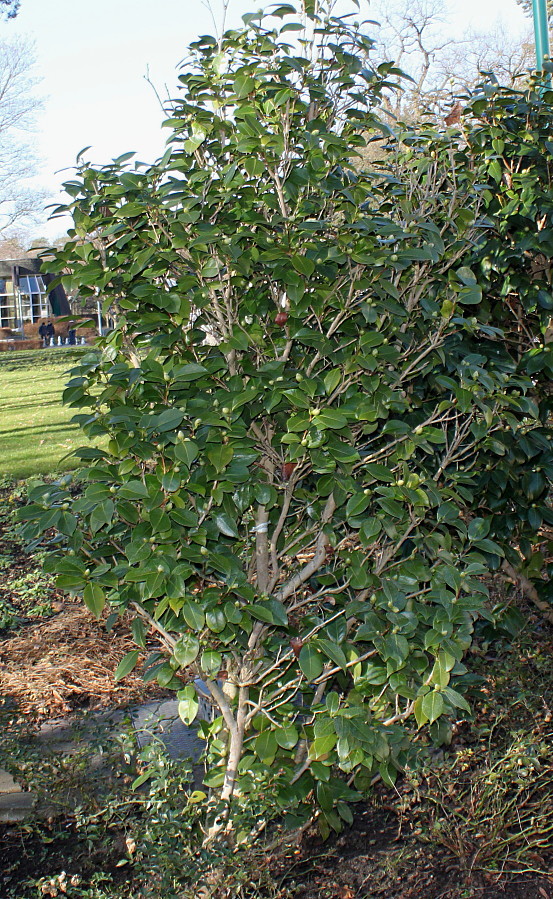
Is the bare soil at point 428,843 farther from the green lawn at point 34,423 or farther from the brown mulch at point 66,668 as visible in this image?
the green lawn at point 34,423

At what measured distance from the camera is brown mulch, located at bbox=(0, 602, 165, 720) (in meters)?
3.58

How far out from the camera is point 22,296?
2919 cm

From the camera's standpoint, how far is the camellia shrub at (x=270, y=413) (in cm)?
206

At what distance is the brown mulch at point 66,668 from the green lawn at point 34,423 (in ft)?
3.15

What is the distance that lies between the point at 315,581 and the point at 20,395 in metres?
12.4

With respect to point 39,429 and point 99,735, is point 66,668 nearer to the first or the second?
point 99,735

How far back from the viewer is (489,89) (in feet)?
9.38

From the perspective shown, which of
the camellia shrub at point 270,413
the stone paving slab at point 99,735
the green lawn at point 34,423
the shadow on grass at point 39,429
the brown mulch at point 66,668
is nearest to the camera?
the camellia shrub at point 270,413

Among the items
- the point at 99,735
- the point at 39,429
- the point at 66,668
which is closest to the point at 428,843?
the point at 99,735

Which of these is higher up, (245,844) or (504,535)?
(504,535)

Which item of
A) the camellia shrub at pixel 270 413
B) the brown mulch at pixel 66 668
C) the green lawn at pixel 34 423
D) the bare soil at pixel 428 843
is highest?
the camellia shrub at pixel 270 413

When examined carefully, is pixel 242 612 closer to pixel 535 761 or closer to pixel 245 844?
pixel 245 844

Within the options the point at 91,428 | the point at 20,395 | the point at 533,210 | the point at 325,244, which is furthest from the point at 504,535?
the point at 20,395

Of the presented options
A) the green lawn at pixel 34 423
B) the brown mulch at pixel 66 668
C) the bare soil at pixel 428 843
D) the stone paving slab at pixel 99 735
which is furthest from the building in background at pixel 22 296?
Answer: the bare soil at pixel 428 843
